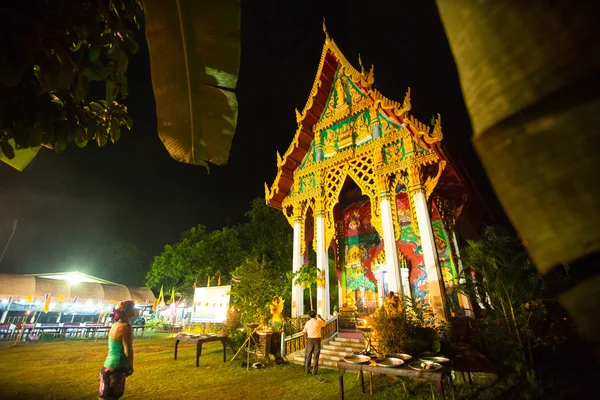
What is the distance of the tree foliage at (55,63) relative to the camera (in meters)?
0.96

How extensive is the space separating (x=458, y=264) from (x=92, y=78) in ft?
38.2

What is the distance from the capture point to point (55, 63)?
1104mm

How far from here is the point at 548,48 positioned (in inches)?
13.9

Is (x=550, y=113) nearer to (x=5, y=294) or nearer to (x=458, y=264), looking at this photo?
(x=458, y=264)

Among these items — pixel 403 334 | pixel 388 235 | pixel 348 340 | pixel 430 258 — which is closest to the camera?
pixel 403 334

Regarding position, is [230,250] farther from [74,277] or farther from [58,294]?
[58,294]

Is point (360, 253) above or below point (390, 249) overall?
above

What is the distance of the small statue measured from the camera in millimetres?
8750

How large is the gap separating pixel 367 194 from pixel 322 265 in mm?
2953

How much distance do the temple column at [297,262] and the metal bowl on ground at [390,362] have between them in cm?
530

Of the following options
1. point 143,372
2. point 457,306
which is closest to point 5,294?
point 143,372

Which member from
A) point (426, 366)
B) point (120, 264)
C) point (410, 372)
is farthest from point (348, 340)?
point (120, 264)

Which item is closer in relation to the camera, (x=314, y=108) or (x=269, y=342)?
(x=269, y=342)

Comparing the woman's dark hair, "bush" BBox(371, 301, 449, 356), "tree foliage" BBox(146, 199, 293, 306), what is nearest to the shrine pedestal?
"bush" BBox(371, 301, 449, 356)
